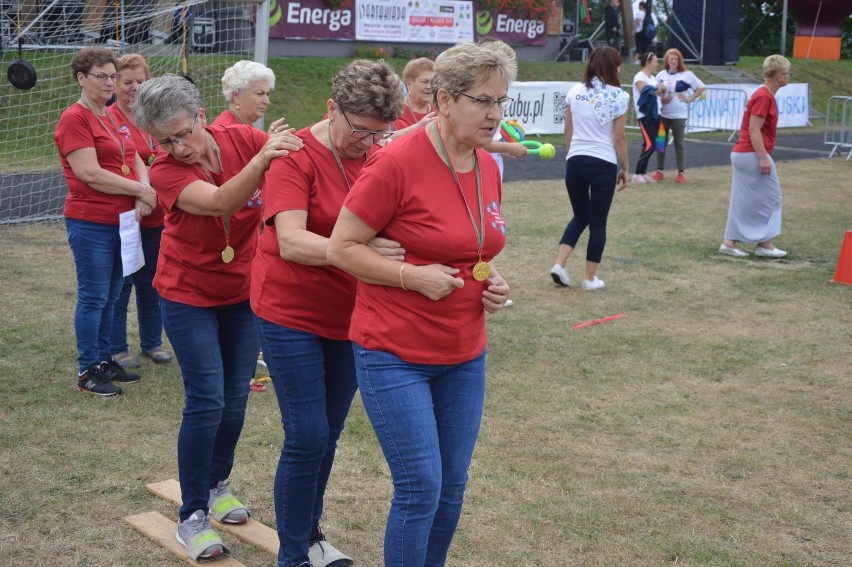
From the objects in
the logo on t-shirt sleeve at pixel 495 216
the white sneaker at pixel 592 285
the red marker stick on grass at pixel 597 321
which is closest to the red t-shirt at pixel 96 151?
the logo on t-shirt sleeve at pixel 495 216

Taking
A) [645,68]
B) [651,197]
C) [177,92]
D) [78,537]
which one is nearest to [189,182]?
[177,92]

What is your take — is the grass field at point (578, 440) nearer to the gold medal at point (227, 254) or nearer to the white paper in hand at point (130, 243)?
the white paper in hand at point (130, 243)

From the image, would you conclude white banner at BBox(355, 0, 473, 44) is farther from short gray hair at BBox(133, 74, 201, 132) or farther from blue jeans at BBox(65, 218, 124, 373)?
short gray hair at BBox(133, 74, 201, 132)

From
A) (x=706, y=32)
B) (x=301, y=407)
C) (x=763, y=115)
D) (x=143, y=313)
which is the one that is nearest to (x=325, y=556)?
(x=301, y=407)

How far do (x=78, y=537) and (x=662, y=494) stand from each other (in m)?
2.58

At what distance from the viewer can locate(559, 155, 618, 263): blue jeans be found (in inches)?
326

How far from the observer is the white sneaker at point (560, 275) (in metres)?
8.70

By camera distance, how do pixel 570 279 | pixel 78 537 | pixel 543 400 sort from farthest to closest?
pixel 570 279 → pixel 543 400 → pixel 78 537

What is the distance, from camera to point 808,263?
9.86 m

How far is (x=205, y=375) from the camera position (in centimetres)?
372

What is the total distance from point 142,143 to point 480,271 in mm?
3853

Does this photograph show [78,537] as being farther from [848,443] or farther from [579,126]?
[579,126]

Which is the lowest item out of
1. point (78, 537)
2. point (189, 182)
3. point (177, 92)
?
point (78, 537)

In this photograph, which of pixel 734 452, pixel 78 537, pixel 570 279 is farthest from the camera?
pixel 570 279
